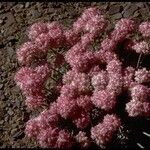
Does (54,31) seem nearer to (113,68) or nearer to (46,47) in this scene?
(46,47)

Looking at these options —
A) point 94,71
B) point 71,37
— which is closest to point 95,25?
point 71,37

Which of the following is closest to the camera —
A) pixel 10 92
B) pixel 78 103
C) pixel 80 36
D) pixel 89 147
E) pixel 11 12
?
pixel 78 103

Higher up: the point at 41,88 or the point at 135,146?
the point at 41,88

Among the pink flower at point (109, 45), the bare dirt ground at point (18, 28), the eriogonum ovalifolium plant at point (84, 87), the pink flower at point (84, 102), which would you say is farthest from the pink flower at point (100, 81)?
the bare dirt ground at point (18, 28)

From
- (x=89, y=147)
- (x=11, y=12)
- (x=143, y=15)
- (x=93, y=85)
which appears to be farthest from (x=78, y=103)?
(x=11, y=12)

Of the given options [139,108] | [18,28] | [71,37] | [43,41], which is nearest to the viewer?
[139,108]

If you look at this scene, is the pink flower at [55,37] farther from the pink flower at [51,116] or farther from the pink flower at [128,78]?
the pink flower at [128,78]

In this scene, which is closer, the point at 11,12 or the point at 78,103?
the point at 78,103

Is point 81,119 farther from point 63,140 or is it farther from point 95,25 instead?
point 95,25
